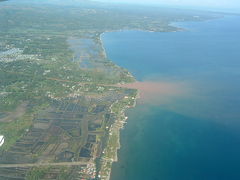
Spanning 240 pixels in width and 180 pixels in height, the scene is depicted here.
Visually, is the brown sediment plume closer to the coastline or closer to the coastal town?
the coastline

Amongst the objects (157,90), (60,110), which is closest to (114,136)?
(60,110)

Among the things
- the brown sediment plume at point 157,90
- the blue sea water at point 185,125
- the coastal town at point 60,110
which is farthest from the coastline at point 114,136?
the brown sediment plume at point 157,90

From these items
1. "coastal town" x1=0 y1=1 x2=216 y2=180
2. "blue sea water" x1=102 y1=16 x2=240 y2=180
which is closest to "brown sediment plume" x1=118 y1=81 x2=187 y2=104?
"blue sea water" x1=102 y1=16 x2=240 y2=180

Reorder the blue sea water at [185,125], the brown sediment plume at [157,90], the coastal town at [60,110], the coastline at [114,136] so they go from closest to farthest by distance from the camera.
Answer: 1. the coastline at [114,136]
2. the coastal town at [60,110]
3. the blue sea water at [185,125]
4. the brown sediment plume at [157,90]

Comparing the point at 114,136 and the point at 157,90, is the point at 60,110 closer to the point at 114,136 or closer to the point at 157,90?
the point at 114,136

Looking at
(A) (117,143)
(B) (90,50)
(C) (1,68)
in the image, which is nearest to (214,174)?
(A) (117,143)

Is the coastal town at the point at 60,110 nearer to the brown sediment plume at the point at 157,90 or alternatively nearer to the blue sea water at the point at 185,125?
the brown sediment plume at the point at 157,90

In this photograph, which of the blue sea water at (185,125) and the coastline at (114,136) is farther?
the blue sea water at (185,125)
